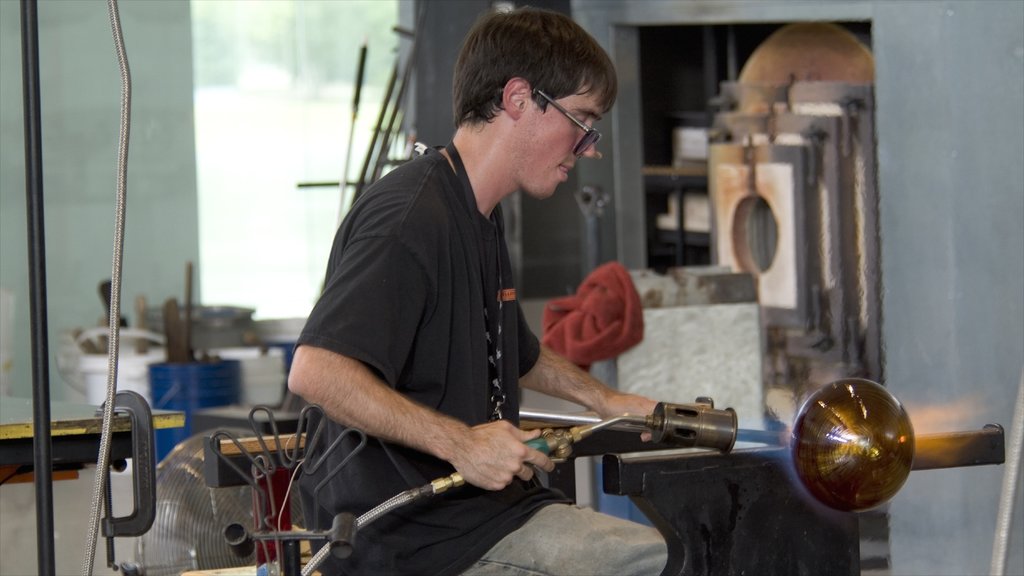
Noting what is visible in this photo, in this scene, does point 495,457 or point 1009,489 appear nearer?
point 495,457

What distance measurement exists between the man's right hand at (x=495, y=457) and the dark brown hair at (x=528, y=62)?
0.66 metres

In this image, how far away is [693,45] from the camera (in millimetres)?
7516

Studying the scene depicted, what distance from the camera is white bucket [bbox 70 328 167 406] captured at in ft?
20.6

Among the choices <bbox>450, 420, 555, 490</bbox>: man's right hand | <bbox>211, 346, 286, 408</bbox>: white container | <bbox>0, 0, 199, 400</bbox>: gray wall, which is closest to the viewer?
<bbox>450, 420, 555, 490</bbox>: man's right hand

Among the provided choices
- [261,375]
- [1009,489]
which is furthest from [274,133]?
[1009,489]

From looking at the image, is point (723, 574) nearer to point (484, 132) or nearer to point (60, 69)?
point (484, 132)

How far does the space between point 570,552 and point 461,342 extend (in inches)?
16.1

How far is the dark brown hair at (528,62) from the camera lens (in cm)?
234

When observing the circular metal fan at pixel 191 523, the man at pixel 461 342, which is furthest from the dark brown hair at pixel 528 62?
the circular metal fan at pixel 191 523

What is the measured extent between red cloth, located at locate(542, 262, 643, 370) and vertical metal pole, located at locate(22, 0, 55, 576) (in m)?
3.12

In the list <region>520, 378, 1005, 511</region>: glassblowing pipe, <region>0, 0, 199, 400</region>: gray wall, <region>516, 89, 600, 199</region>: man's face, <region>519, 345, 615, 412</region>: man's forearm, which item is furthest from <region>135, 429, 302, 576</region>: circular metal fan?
<region>0, 0, 199, 400</region>: gray wall

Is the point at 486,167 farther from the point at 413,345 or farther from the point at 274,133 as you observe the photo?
the point at 274,133

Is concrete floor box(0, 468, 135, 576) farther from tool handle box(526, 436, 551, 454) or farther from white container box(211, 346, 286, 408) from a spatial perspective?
white container box(211, 346, 286, 408)

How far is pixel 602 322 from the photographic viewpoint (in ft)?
15.7
